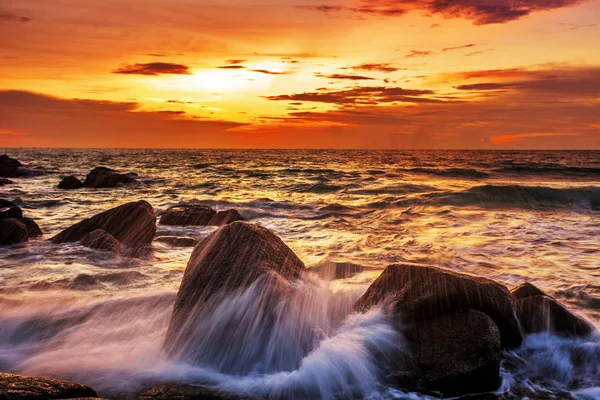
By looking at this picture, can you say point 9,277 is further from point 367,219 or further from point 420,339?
point 367,219

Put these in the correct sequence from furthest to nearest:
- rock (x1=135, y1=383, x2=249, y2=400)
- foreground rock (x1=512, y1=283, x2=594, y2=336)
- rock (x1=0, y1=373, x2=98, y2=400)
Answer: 1. foreground rock (x1=512, y1=283, x2=594, y2=336)
2. rock (x1=135, y1=383, x2=249, y2=400)
3. rock (x1=0, y1=373, x2=98, y2=400)

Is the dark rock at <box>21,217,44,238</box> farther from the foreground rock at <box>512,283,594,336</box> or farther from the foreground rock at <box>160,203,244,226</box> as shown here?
the foreground rock at <box>512,283,594,336</box>

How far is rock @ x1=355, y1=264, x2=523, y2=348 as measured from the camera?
192 inches

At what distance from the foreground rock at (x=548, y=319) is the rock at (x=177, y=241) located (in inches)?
302

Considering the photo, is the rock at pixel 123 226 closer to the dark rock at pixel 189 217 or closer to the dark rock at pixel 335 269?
the dark rock at pixel 189 217

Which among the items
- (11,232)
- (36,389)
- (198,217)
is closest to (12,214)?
(11,232)

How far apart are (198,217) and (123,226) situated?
3371 mm

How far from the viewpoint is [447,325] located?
15.5 ft

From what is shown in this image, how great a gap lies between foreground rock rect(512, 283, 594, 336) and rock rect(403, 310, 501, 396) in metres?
1.09

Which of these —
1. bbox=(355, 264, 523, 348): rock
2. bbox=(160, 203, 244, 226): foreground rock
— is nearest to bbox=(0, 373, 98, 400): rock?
bbox=(355, 264, 523, 348): rock

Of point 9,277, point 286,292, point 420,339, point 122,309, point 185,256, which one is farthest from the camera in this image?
point 185,256

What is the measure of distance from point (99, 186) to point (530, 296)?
87.2 feet

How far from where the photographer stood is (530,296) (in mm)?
5715

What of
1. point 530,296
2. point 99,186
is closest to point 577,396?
point 530,296
